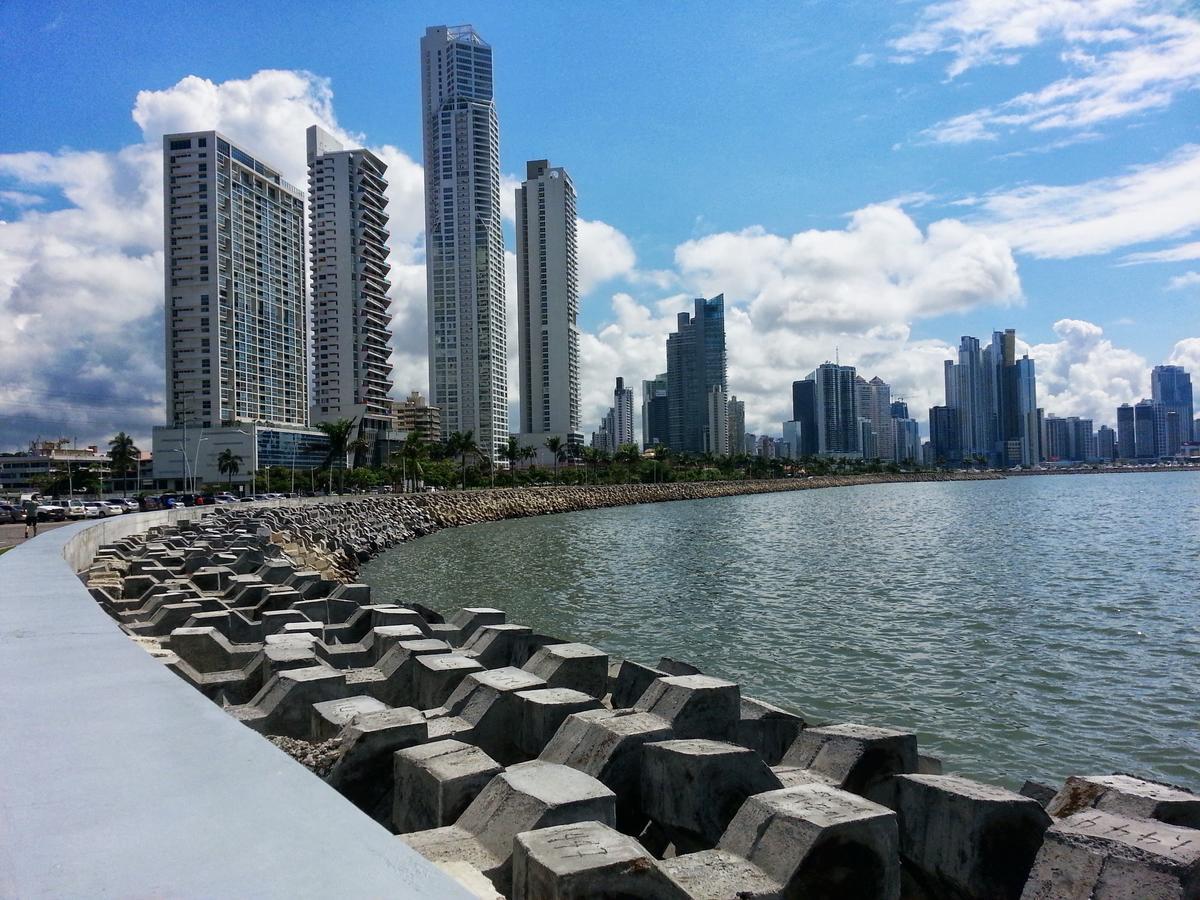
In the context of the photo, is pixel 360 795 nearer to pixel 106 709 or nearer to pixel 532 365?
pixel 106 709

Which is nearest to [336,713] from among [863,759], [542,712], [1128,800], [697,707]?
[542,712]

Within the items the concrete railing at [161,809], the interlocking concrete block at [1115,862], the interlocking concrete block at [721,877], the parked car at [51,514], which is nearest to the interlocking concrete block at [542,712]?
the interlocking concrete block at [721,877]

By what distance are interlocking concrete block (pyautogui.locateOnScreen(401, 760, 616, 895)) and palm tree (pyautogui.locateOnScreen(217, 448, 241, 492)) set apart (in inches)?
4153

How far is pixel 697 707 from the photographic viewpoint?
6488mm

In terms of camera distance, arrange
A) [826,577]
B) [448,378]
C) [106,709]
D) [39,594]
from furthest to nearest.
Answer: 1. [448,378]
2. [826,577]
3. [39,594]
4. [106,709]

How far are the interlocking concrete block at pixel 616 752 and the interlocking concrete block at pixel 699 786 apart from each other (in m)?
0.18

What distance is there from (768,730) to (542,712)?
2067mm

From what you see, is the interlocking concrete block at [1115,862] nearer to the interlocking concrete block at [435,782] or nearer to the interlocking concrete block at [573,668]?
the interlocking concrete block at [435,782]

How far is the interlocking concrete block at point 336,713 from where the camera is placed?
233 inches

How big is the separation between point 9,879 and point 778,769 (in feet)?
16.4

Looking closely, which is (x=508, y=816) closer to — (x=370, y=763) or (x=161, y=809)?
(x=370, y=763)

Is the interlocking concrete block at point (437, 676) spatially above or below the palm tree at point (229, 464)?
below

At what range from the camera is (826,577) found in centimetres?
2647

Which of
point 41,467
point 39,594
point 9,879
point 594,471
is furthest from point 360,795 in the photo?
point 41,467
